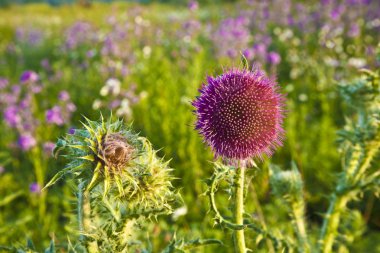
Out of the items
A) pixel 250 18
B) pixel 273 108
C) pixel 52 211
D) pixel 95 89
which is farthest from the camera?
pixel 250 18

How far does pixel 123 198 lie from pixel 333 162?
3.46 meters

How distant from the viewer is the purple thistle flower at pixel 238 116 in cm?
160

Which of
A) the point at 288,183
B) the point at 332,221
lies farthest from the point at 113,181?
the point at 332,221

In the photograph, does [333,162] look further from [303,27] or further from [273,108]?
[303,27]

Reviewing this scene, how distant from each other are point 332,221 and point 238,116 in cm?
105

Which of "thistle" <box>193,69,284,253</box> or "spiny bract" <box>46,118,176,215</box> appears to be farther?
"thistle" <box>193,69,284,253</box>

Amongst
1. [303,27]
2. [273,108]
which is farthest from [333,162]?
[303,27]

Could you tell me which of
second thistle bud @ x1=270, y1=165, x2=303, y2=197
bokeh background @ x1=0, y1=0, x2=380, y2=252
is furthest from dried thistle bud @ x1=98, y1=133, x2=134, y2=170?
second thistle bud @ x1=270, y1=165, x2=303, y2=197

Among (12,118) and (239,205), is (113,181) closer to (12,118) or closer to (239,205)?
(239,205)

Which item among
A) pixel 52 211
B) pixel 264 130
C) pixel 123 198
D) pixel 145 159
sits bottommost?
pixel 52 211

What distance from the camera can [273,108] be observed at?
1663 mm

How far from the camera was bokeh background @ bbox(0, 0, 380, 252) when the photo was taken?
3898 millimetres

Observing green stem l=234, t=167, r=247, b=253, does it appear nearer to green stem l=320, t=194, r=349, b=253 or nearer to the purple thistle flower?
the purple thistle flower

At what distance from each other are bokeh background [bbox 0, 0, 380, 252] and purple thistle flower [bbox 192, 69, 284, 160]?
66cm
